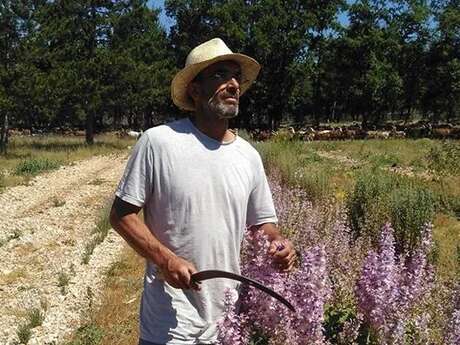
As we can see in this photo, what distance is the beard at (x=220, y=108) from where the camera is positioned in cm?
288

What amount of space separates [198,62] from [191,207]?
2.47 feet

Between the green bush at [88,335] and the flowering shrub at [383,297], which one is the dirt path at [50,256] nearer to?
the green bush at [88,335]

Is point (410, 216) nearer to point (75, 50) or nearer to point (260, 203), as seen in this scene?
point (260, 203)

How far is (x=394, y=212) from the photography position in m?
7.71

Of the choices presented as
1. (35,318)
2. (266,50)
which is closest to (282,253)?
(35,318)

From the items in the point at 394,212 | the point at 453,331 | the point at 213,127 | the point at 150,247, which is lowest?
the point at 394,212

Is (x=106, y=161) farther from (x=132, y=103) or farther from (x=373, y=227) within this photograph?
(x=373, y=227)

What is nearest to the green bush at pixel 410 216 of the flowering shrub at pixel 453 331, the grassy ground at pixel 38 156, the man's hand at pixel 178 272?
the flowering shrub at pixel 453 331

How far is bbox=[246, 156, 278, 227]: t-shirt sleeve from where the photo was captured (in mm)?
3131

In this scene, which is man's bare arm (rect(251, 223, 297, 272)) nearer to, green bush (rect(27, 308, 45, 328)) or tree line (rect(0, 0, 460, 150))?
green bush (rect(27, 308, 45, 328))

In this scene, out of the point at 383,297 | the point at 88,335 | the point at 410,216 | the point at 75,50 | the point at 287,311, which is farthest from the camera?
the point at 75,50

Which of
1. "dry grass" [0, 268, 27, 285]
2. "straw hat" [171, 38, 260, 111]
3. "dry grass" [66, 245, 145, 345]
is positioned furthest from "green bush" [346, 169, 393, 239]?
"straw hat" [171, 38, 260, 111]

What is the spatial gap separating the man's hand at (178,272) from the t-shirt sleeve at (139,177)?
35 cm

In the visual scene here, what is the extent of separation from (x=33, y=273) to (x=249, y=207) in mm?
6480
